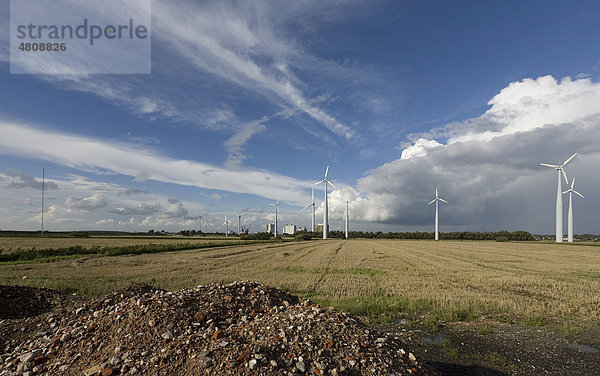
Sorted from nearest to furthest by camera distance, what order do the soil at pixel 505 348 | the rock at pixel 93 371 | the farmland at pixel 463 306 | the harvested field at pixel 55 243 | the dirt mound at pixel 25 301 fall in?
1. the rock at pixel 93 371
2. the soil at pixel 505 348
3. the farmland at pixel 463 306
4. the dirt mound at pixel 25 301
5. the harvested field at pixel 55 243

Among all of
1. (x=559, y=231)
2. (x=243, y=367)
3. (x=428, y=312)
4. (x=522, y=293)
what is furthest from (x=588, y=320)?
(x=559, y=231)

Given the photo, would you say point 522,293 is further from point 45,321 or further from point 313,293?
point 45,321

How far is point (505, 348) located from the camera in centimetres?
965

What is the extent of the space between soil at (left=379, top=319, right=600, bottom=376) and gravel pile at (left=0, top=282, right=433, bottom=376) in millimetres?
2881

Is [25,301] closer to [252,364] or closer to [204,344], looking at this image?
[204,344]

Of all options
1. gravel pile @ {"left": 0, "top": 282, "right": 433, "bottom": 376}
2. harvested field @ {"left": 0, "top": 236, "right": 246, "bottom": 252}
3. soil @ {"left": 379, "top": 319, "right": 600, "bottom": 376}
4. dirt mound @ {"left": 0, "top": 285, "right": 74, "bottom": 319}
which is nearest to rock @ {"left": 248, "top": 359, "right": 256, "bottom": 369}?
gravel pile @ {"left": 0, "top": 282, "right": 433, "bottom": 376}

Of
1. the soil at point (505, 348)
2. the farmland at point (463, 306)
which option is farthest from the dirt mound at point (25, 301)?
the soil at point (505, 348)

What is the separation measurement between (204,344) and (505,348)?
9.33m

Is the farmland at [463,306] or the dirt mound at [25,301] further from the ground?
the dirt mound at [25,301]

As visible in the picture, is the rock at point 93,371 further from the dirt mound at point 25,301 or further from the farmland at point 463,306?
the dirt mound at point 25,301

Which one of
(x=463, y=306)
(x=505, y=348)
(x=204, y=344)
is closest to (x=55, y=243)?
(x=204, y=344)

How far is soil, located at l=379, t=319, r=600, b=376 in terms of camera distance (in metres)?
8.27

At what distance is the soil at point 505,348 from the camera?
8.27m

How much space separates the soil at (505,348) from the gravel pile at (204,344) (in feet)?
9.45
